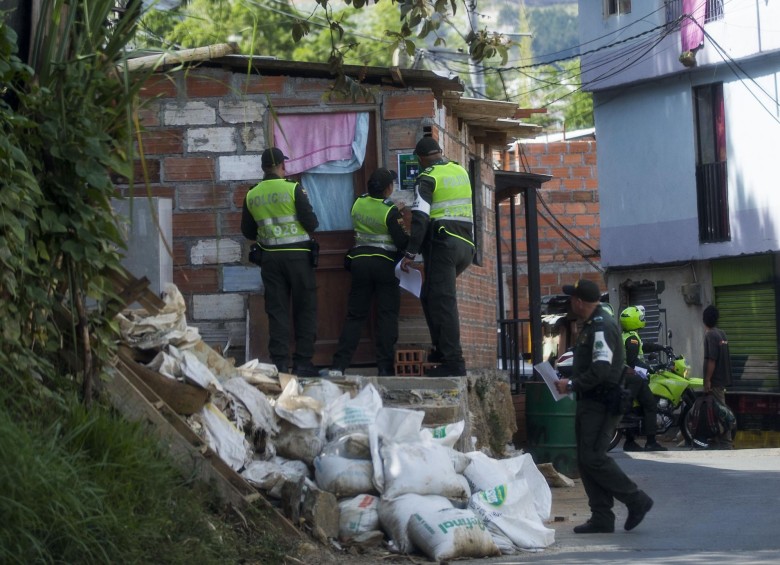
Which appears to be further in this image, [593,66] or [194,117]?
[593,66]

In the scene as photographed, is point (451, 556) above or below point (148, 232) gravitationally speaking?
below

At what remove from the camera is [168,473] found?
653 centimetres

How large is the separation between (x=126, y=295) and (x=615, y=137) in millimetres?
18629

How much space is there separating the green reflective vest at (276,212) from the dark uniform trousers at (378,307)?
63cm

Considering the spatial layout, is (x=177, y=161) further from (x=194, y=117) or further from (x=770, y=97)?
(x=770, y=97)

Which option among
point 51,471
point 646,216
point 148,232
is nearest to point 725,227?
point 646,216

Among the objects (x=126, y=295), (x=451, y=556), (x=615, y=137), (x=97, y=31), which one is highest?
(x=615, y=137)

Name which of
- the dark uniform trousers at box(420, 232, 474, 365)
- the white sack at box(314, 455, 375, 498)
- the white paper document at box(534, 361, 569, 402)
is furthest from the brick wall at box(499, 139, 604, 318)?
the white sack at box(314, 455, 375, 498)

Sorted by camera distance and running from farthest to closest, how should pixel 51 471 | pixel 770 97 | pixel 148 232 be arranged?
pixel 770 97 < pixel 148 232 < pixel 51 471

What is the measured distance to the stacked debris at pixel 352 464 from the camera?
7.57 metres

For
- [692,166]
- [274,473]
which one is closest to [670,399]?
[692,166]

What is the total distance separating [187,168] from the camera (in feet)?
39.1

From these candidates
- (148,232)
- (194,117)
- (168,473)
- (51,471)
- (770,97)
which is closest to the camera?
(51,471)

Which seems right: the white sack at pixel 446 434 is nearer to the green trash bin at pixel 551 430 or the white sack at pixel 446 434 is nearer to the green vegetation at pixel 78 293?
the green vegetation at pixel 78 293
